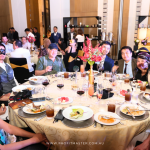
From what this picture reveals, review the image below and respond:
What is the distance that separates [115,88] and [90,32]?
6.73 meters

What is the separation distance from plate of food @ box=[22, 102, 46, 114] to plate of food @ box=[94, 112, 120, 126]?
0.50m

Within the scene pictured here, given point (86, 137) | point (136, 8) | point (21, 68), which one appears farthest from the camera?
point (136, 8)

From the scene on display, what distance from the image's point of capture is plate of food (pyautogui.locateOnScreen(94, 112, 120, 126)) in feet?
4.26

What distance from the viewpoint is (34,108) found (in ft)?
4.98

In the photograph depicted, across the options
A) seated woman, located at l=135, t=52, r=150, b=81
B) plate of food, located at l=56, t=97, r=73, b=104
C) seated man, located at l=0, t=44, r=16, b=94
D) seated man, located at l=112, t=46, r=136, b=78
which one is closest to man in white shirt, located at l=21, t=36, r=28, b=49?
seated man, located at l=0, t=44, r=16, b=94

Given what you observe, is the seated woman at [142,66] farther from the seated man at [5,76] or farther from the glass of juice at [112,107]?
the seated man at [5,76]

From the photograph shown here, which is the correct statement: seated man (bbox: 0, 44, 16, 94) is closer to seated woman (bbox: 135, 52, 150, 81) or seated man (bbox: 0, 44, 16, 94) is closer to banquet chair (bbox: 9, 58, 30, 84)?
banquet chair (bbox: 9, 58, 30, 84)

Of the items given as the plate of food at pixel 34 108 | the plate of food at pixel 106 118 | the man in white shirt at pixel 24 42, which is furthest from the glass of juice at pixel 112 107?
the man in white shirt at pixel 24 42

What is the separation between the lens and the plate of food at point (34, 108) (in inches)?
57.8

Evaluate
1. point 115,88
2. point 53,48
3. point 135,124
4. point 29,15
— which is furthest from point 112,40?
point 135,124

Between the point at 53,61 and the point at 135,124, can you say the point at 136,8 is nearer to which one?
the point at 53,61

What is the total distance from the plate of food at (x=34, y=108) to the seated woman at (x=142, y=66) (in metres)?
1.60

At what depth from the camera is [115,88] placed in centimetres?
204

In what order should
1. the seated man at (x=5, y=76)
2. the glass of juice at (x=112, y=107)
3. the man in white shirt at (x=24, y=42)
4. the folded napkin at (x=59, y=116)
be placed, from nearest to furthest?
1. the folded napkin at (x=59, y=116)
2. the glass of juice at (x=112, y=107)
3. the seated man at (x=5, y=76)
4. the man in white shirt at (x=24, y=42)
